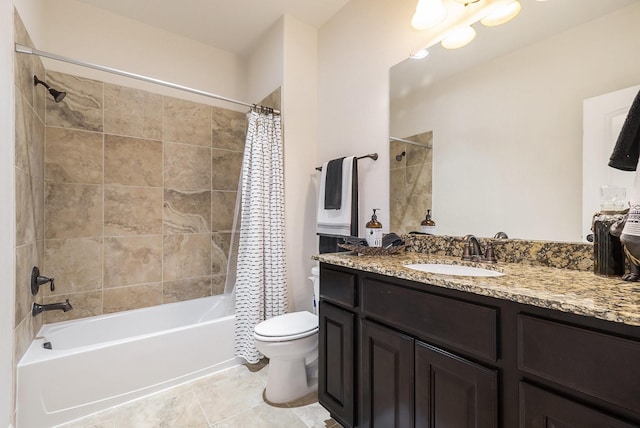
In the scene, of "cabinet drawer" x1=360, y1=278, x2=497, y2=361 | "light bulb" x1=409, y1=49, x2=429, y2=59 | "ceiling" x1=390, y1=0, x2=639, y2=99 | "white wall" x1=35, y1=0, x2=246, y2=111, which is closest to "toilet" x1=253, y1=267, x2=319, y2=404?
"cabinet drawer" x1=360, y1=278, x2=497, y2=361

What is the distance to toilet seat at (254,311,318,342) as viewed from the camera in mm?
1642

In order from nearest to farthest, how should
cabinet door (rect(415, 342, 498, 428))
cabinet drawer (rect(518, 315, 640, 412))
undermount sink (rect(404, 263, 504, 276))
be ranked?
1. cabinet drawer (rect(518, 315, 640, 412))
2. cabinet door (rect(415, 342, 498, 428))
3. undermount sink (rect(404, 263, 504, 276))

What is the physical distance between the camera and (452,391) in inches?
35.8

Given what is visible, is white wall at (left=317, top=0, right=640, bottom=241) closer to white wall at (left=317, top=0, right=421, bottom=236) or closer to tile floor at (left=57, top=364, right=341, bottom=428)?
white wall at (left=317, top=0, right=421, bottom=236)

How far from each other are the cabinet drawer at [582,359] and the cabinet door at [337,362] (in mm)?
720

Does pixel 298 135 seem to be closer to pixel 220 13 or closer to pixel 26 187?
pixel 220 13

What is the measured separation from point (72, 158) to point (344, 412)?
8.48ft

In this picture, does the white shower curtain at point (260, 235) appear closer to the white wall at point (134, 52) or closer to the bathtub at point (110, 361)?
the bathtub at point (110, 361)

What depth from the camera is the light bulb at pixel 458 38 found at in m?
1.43

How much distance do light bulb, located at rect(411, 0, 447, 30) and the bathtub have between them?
2338 millimetres

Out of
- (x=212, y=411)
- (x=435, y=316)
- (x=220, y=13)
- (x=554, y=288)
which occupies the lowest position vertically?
(x=212, y=411)

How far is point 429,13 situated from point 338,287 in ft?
5.07

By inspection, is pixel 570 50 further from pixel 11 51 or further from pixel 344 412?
pixel 11 51

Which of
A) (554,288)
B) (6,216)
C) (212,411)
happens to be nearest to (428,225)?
(554,288)
